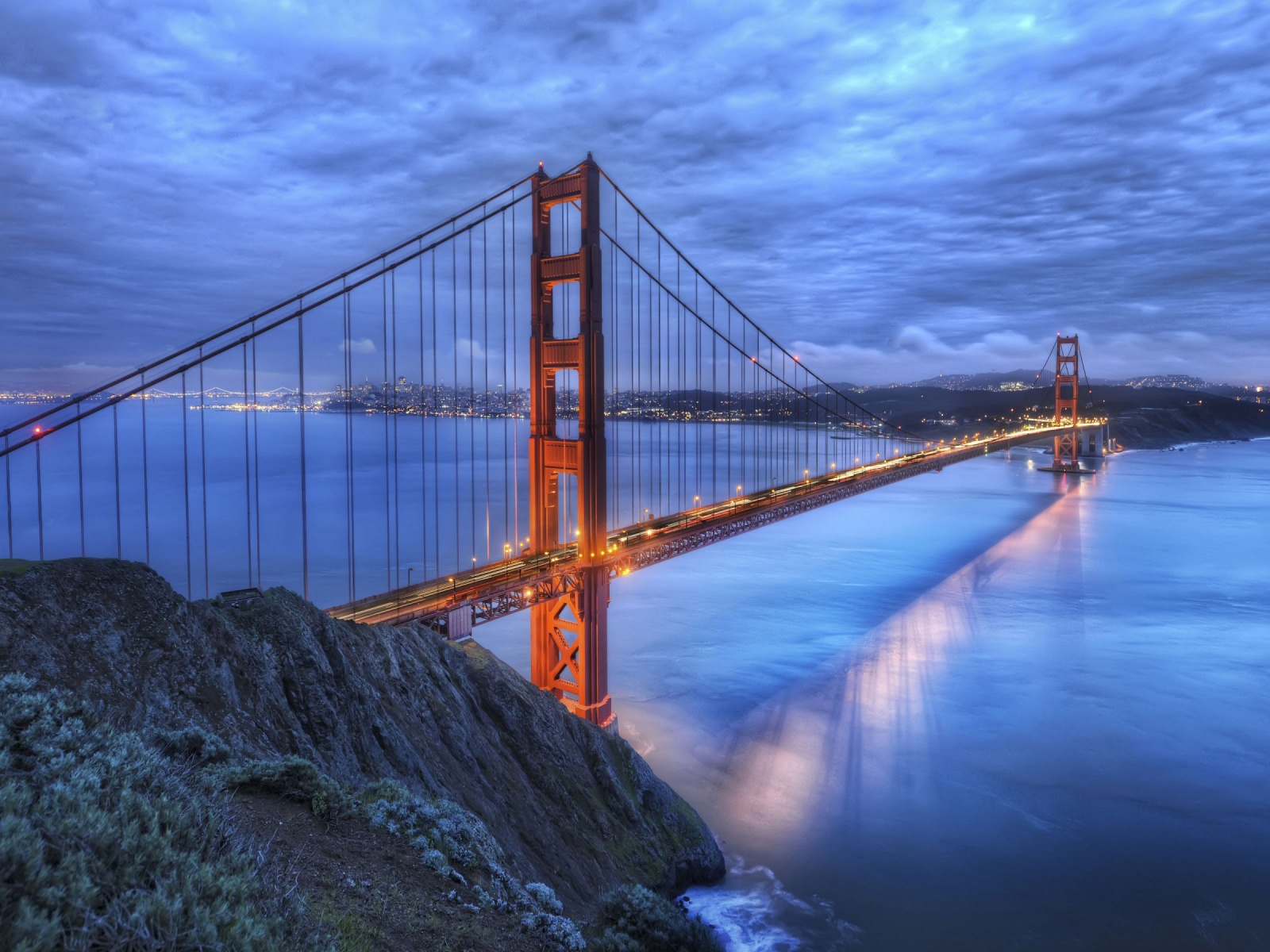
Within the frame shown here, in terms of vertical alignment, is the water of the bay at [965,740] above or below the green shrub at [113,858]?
below

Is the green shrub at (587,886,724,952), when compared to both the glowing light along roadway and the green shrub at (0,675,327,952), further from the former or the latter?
the glowing light along roadway

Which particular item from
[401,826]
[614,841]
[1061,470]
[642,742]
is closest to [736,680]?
[642,742]

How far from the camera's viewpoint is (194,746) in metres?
6.48

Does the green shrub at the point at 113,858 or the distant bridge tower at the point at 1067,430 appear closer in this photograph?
the green shrub at the point at 113,858

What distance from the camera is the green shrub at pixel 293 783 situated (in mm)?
5973

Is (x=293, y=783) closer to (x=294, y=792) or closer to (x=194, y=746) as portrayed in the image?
(x=294, y=792)

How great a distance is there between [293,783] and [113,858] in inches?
117

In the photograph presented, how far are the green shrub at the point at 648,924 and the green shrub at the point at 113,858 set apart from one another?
5.44m

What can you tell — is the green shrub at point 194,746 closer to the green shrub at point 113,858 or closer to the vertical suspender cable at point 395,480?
the green shrub at point 113,858

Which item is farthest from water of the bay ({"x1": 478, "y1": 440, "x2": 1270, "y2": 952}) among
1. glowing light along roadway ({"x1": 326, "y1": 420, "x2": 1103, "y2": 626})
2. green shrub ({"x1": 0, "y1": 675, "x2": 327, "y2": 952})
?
green shrub ({"x1": 0, "y1": 675, "x2": 327, "y2": 952})

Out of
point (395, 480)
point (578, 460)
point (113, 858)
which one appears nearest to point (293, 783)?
point (113, 858)

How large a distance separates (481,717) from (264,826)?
7.55 metres

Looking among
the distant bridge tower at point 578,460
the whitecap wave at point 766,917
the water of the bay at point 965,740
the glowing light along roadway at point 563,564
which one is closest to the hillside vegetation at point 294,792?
the whitecap wave at point 766,917

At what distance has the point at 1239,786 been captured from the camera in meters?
16.8
